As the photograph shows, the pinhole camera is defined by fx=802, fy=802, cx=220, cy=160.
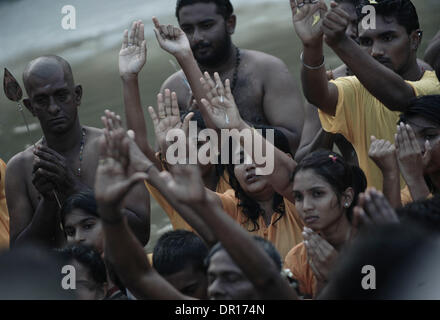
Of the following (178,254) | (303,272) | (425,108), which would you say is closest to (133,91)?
(178,254)

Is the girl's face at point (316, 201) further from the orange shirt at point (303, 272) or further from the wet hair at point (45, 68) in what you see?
the wet hair at point (45, 68)

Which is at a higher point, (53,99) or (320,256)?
(53,99)

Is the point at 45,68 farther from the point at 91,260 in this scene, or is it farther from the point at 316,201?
the point at 316,201

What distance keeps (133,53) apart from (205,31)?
62 centimetres

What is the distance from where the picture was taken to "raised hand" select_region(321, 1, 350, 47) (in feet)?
11.5

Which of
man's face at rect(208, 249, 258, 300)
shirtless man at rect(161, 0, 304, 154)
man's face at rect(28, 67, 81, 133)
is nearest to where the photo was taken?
man's face at rect(208, 249, 258, 300)

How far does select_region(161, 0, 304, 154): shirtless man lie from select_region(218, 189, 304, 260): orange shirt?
61 cm

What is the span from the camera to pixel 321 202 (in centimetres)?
334

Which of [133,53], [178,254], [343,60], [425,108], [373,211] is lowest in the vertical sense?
[373,211]

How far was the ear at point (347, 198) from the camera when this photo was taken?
11.1 ft

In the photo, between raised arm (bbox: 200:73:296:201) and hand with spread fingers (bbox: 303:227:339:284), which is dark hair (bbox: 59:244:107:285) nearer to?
raised arm (bbox: 200:73:296:201)

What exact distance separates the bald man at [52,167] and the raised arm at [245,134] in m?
0.81

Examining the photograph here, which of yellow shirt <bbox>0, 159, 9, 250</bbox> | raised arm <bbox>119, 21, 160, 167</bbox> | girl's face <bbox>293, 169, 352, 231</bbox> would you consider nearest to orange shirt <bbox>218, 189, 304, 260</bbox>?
girl's face <bbox>293, 169, 352, 231</bbox>
